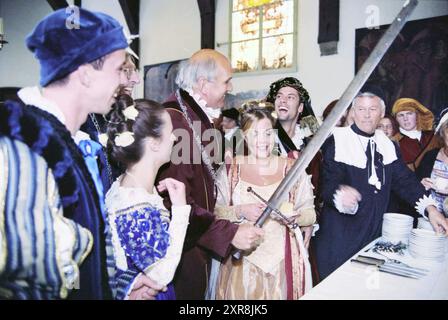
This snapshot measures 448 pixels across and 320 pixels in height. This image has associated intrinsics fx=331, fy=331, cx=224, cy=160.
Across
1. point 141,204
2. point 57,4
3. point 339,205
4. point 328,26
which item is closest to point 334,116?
point 328,26

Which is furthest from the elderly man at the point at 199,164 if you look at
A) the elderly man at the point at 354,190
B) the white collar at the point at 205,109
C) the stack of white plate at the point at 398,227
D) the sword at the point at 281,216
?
the stack of white plate at the point at 398,227

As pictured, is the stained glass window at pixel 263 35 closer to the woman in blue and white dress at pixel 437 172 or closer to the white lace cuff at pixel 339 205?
the white lace cuff at pixel 339 205

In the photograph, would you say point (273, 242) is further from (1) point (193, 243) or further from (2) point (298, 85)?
(2) point (298, 85)

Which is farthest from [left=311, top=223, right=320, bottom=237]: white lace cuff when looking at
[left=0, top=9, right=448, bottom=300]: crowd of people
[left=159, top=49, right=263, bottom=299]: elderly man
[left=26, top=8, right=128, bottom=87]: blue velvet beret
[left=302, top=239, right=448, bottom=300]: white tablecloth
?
[left=26, top=8, right=128, bottom=87]: blue velvet beret

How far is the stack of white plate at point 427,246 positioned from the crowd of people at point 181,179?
198 millimetres

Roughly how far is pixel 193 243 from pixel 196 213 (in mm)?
115

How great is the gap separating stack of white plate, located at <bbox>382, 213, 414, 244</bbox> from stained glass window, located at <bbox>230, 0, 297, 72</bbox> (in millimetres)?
714

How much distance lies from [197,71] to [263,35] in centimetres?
28

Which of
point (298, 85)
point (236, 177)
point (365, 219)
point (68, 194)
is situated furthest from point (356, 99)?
point (68, 194)

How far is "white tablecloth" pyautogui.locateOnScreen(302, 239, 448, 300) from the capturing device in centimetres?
97

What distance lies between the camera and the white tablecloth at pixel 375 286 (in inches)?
38.3

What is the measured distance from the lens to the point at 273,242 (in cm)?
122

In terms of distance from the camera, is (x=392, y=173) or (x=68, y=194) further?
(x=392, y=173)
